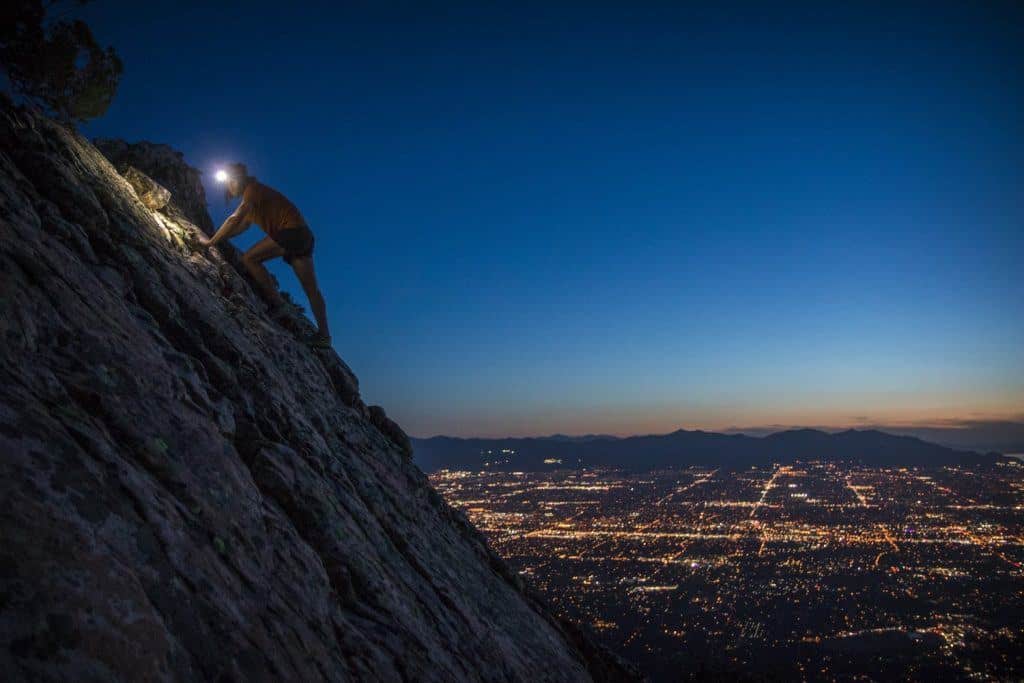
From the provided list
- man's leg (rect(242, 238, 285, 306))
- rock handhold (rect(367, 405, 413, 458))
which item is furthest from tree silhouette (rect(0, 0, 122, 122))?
rock handhold (rect(367, 405, 413, 458))

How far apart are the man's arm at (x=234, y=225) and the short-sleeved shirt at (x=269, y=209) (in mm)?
54

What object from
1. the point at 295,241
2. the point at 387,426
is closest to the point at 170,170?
the point at 295,241

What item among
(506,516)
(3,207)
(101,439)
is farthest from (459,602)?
(506,516)

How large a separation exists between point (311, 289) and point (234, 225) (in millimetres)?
2080

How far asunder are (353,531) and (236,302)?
215 inches

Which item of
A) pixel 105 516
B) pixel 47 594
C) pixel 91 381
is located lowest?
pixel 47 594

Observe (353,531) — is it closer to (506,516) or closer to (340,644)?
(340,644)

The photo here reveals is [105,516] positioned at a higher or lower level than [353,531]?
higher

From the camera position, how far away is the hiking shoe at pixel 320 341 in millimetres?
12102

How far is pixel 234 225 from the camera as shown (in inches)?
425

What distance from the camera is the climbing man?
1077 centimetres

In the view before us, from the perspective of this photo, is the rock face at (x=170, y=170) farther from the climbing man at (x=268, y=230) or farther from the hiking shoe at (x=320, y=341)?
the hiking shoe at (x=320, y=341)

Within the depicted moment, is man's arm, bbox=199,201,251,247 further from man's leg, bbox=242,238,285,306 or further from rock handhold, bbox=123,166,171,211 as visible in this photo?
rock handhold, bbox=123,166,171,211

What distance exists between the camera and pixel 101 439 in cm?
402
